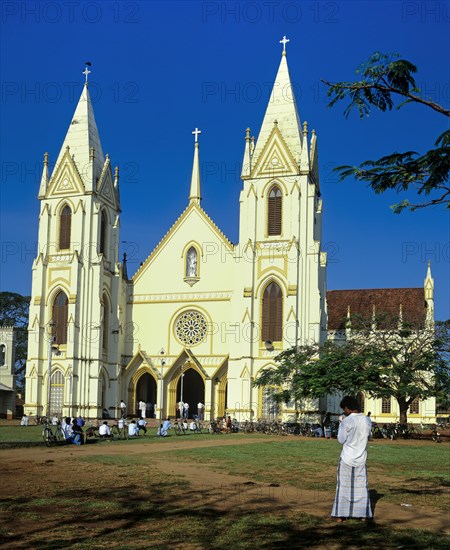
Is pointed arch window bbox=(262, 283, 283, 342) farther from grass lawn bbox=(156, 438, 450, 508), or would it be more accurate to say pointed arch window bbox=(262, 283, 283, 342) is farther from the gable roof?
grass lawn bbox=(156, 438, 450, 508)

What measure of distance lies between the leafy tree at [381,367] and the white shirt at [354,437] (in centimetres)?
2552

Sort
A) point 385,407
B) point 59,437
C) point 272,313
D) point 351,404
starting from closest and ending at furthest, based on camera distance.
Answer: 1. point 351,404
2. point 59,437
3. point 272,313
4. point 385,407

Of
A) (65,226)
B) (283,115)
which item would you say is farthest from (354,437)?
(65,226)

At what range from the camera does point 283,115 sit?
50.7 m

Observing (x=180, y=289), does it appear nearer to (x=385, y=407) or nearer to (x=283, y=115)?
(x=283, y=115)

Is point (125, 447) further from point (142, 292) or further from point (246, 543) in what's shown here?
point (142, 292)

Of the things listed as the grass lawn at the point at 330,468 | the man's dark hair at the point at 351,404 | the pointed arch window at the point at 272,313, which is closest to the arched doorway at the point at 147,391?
the pointed arch window at the point at 272,313

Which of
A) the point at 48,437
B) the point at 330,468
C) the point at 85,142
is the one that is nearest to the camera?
the point at 330,468

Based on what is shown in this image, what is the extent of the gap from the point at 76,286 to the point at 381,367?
22420 mm

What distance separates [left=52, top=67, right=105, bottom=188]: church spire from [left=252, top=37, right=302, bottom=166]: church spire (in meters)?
11.2

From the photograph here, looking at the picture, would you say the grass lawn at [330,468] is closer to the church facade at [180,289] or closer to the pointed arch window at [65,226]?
the church facade at [180,289]

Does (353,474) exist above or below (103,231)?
below

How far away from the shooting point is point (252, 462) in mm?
19547

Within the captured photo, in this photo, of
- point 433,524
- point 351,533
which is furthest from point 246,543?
point 433,524
